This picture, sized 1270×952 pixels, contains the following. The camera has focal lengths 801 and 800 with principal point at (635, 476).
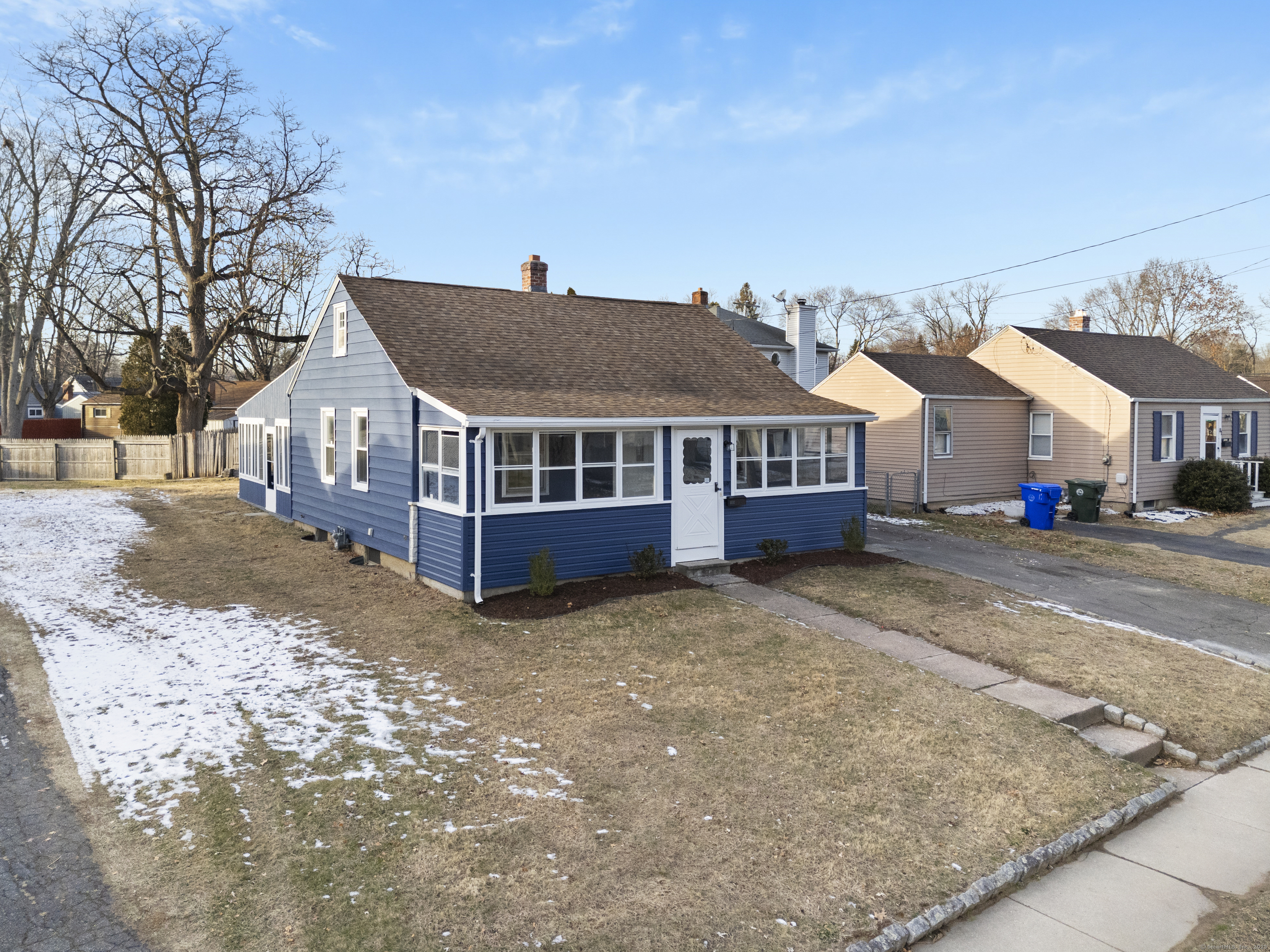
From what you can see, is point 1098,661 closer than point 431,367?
Yes

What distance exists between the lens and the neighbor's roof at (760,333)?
126 feet

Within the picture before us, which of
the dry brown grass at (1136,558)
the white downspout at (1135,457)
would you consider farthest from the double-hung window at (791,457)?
the white downspout at (1135,457)

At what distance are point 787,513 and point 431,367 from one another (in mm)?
6400

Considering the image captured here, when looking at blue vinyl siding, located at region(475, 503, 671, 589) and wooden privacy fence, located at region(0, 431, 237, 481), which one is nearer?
blue vinyl siding, located at region(475, 503, 671, 589)

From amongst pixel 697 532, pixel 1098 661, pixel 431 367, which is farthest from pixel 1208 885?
pixel 431 367

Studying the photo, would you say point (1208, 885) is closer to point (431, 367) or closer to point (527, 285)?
point (431, 367)

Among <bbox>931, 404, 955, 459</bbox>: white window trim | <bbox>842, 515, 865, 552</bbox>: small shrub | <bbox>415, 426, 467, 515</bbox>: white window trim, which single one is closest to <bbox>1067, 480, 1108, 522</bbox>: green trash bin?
<bbox>931, 404, 955, 459</bbox>: white window trim

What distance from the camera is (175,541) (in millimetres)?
16328

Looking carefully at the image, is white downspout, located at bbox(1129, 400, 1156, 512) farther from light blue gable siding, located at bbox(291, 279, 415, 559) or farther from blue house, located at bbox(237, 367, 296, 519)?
blue house, located at bbox(237, 367, 296, 519)

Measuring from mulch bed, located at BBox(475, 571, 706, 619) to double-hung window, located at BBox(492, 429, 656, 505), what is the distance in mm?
1225

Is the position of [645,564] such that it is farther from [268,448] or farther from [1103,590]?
[268,448]

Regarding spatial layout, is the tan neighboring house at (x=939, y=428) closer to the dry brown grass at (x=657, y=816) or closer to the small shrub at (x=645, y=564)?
the small shrub at (x=645, y=564)

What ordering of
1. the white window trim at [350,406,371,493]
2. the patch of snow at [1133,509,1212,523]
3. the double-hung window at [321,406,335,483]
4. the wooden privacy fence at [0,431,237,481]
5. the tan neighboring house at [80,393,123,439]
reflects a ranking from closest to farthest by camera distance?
1. the white window trim at [350,406,371,493]
2. the double-hung window at [321,406,335,483]
3. the patch of snow at [1133,509,1212,523]
4. the wooden privacy fence at [0,431,237,481]
5. the tan neighboring house at [80,393,123,439]

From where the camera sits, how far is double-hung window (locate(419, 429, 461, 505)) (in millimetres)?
11227
